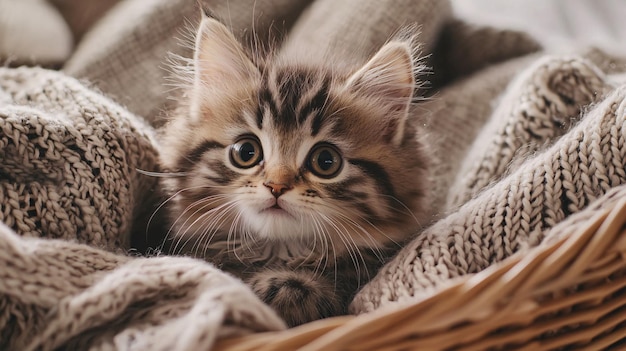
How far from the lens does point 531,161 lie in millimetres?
1058

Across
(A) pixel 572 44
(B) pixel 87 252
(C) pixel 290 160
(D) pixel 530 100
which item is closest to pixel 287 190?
(C) pixel 290 160

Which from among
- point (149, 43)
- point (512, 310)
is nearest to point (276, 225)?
point (512, 310)

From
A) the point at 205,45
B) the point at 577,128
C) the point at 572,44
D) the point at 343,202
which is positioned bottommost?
the point at 343,202

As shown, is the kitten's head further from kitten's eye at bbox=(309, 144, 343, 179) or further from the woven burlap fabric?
the woven burlap fabric

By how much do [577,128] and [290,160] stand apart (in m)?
0.49

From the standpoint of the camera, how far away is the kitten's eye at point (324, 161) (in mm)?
1115

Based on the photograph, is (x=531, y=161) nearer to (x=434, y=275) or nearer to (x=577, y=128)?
(x=577, y=128)

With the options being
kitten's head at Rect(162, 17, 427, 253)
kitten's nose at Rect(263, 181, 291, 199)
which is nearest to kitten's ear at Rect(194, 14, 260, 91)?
kitten's head at Rect(162, 17, 427, 253)

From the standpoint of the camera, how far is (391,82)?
1211 millimetres

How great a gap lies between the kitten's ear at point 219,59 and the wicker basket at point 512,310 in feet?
2.00

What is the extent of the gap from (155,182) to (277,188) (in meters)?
0.37

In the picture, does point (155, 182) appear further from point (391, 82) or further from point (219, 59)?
point (391, 82)

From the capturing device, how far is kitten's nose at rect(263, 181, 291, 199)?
1049mm

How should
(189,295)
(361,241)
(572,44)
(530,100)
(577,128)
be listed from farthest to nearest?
(572,44) < (530,100) < (361,241) < (577,128) < (189,295)
